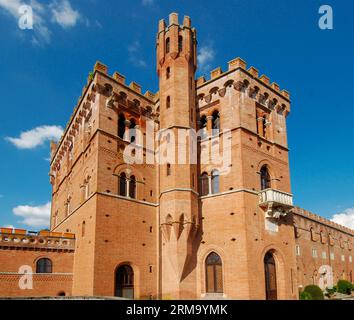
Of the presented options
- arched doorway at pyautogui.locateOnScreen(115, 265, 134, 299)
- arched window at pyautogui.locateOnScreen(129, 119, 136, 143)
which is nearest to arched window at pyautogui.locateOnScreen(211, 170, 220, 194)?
arched window at pyautogui.locateOnScreen(129, 119, 136, 143)

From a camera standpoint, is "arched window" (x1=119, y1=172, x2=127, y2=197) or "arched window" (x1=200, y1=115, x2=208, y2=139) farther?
"arched window" (x1=200, y1=115, x2=208, y2=139)

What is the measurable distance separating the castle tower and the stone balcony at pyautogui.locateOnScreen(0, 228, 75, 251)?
268 inches

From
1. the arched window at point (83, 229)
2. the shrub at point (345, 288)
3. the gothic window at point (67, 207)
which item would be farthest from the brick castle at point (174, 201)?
the shrub at point (345, 288)

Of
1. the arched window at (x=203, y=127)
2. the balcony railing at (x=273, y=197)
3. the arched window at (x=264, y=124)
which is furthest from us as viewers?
the arched window at (x=264, y=124)

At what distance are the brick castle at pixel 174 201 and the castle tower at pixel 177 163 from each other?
0.25ft

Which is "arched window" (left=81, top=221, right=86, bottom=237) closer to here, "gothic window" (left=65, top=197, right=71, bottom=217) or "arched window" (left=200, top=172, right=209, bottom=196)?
"gothic window" (left=65, top=197, right=71, bottom=217)

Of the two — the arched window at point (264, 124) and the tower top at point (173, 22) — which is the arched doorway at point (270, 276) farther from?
the tower top at point (173, 22)

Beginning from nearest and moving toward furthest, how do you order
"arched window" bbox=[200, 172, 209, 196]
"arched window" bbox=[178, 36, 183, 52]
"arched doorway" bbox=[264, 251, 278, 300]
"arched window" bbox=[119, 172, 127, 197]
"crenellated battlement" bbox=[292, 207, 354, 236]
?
"arched doorway" bbox=[264, 251, 278, 300]
"arched window" bbox=[119, 172, 127, 197]
"arched window" bbox=[200, 172, 209, 196]
"arched window" bbox=[178, 36, 183, 52]
"crenellated battlement" bbox=[292, 207, 354, 236]

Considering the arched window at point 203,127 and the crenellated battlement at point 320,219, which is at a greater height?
the arched window at point 203,127

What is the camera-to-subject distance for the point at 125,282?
2333cm

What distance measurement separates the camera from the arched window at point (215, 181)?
83.5 feet

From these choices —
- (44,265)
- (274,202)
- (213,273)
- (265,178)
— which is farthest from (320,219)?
(44,265)

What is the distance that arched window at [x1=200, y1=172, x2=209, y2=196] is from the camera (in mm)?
25938

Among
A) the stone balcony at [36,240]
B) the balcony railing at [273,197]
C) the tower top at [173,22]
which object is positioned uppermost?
the tower top at [173,22]
